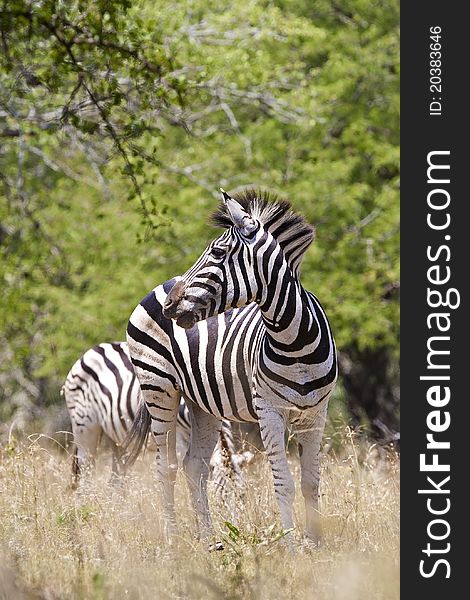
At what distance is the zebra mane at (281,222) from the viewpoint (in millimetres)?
7121

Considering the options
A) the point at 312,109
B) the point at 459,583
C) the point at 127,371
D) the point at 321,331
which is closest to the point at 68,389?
the point at 127,371

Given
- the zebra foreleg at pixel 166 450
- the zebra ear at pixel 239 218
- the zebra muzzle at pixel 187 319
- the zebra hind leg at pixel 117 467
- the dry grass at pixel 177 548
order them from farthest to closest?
the zebra hind leg at pixel 117 467
the zebra foreleg at pixel 166 450
the zebra ear at pixel 239 218
the zebra muzzle at pixel 187 319
the dry grass at pixel 177 548

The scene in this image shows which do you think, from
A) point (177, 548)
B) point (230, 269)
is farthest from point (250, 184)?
point (177, 548)

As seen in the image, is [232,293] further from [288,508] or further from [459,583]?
[459,583]

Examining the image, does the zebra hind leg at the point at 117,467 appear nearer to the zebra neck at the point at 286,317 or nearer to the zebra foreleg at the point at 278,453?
the zebra foreleg at the point at 278,453

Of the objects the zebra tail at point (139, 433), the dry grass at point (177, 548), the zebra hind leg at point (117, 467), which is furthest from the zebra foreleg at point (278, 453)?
the zebra hind leg at point (117, 467)

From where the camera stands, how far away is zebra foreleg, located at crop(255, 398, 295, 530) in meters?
6.87

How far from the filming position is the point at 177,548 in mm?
6688

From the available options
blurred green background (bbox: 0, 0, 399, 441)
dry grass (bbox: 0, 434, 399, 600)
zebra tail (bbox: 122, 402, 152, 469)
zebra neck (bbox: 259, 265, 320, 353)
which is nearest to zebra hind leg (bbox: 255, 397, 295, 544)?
dry grass (bbox: 0, 434, 399, 600)

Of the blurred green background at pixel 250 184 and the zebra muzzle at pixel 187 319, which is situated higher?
the blurred green background at pixel 250 184

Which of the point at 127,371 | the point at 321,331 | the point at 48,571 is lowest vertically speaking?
the point at 48,571

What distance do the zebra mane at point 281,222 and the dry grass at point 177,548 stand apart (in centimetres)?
145

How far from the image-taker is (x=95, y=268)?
19.1 meters

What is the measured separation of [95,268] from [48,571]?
44.1 ft
